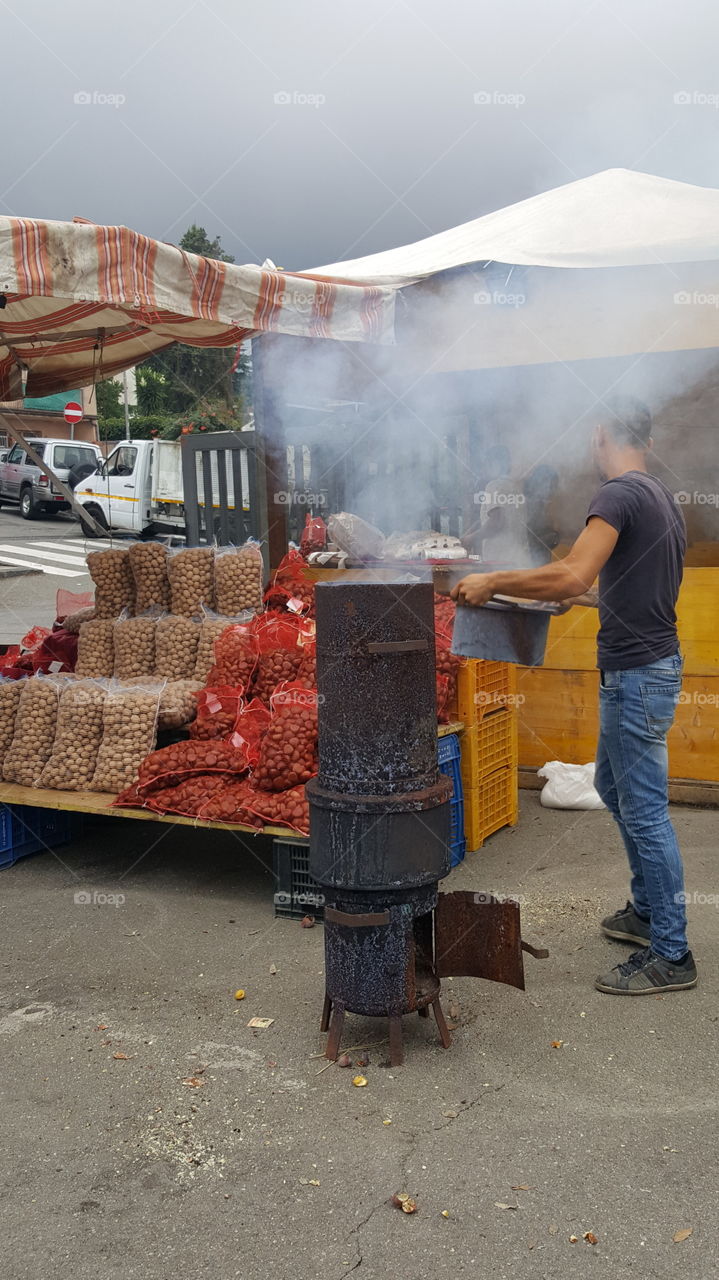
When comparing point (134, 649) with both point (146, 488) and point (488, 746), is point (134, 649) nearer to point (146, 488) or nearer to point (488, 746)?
point (488, 746)

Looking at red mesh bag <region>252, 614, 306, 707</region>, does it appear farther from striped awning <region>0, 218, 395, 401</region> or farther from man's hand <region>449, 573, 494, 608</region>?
man's hand <region>449, 573, 494, 608</region>

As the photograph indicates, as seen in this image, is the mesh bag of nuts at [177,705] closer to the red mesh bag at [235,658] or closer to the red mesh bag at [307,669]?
the red mesh bag at [235,658]

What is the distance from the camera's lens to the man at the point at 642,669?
351 cm

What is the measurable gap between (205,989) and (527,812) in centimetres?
269

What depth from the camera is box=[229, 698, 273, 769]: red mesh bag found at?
4.95m

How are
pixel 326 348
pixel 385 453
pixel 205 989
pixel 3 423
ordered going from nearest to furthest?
pixel 205 989, pixel 3 423, pixel 326 348, pixel 385 453

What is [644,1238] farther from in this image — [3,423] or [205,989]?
[3,423]

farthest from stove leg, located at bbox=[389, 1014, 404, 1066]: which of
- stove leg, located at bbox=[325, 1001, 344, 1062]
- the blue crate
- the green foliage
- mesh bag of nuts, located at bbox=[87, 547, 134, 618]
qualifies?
the green foliage

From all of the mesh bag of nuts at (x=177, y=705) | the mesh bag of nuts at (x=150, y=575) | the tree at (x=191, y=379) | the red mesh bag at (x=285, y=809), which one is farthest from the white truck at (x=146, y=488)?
the red mesh bag at (x=285, y=809)

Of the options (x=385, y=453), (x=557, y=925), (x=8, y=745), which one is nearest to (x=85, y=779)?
(x=8, y=745)

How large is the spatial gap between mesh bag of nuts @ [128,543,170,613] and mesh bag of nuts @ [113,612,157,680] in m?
0.24

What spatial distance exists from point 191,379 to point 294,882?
1280 inches

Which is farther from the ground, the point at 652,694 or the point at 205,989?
the point at 652,694

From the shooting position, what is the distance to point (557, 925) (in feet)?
14.0
